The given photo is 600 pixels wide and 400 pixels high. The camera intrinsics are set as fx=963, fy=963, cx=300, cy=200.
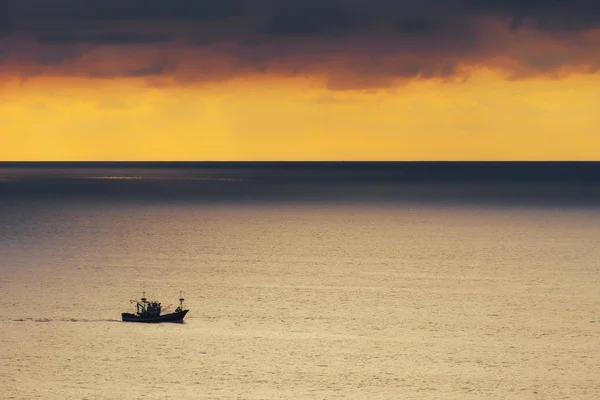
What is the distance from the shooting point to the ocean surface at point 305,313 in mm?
40156

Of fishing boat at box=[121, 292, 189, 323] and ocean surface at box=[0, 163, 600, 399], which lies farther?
fishing boat at box=[121, 292, 189, 323]

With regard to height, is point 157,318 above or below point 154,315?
Result: below

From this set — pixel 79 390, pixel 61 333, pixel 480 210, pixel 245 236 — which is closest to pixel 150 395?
pixel 79 390

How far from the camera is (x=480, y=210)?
137m

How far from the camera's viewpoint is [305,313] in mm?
52844

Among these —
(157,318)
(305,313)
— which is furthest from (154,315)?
(305,313)

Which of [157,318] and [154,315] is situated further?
A: [154,315]

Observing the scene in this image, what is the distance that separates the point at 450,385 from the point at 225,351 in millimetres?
10887

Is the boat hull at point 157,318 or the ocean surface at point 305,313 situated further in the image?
the boat hull at point 157,318

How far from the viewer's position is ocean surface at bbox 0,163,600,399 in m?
40.2

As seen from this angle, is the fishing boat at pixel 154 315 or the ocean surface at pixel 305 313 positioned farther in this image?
the fishing boat at pixel 154 315

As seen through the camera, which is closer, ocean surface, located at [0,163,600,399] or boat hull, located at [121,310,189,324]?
ocean surface, located at [0,163,600,399]

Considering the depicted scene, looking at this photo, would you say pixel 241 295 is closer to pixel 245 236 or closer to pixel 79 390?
pixel 79 390

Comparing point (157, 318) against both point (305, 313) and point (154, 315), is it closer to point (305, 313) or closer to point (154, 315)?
point (154, 315)
